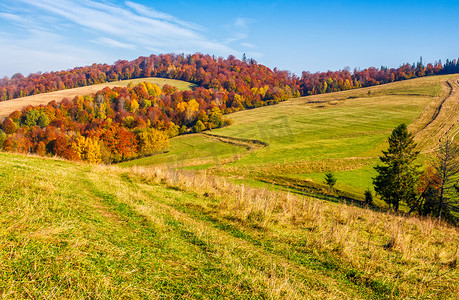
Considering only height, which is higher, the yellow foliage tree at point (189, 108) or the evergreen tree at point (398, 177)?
the yellow foliage tree at point (189, 108)

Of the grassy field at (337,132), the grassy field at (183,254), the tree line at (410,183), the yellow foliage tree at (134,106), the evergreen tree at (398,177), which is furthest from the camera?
the yellow foliage tree at (134,106)

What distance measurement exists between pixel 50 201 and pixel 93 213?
1.19m

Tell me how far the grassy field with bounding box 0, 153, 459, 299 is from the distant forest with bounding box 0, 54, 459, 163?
70.6m

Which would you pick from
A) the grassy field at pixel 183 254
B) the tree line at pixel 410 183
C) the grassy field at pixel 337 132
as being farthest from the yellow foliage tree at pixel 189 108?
the grassy field at pixel 183 254

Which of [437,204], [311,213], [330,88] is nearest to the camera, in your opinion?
[311,213]

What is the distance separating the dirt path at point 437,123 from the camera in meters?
59.7

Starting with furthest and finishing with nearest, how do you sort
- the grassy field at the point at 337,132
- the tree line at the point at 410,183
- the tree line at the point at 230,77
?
the tree line at the point at 230,77 < the grassy field at the point at 337,132 < the tree line at the point at 410,183

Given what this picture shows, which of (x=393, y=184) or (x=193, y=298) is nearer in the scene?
(x=193, y=298)

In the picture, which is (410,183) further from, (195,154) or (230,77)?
(230,77)

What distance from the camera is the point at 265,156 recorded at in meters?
56.8

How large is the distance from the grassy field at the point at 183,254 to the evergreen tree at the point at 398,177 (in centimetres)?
2809

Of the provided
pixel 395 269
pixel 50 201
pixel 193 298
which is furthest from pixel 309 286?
pixel 50 201

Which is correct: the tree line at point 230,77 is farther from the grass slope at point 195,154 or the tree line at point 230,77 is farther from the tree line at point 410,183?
the tree line at point 410,183

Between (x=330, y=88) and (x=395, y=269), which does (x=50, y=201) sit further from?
(x=330, y=88)
